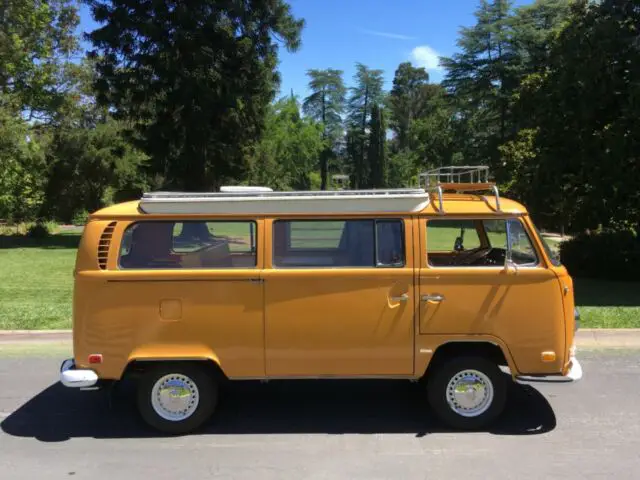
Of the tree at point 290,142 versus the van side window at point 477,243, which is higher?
the tree at point 290,142

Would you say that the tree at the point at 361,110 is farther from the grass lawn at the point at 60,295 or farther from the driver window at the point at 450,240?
the driver window at the point at 450,240

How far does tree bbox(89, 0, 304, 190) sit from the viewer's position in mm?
25016

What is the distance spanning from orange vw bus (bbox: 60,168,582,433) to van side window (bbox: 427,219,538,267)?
0.03 meters

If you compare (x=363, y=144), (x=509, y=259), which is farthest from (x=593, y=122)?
(x=363, y=144)

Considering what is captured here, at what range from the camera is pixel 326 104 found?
83.8 meters

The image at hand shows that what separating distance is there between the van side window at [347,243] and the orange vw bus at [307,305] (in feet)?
0.04

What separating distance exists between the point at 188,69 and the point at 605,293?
19717mm

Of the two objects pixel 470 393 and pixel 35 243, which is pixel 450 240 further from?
pixel 35 243

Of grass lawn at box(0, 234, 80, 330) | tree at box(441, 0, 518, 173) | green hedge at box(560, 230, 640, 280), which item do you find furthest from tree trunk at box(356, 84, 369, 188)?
green hedge at box(560, 230, 640, 280)

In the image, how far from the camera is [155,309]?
4695 mm

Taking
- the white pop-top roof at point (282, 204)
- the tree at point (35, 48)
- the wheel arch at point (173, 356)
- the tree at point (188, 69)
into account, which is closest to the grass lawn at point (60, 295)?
the white pop-top roof at point (282, 204)

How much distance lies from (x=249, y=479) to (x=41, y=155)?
31135mm

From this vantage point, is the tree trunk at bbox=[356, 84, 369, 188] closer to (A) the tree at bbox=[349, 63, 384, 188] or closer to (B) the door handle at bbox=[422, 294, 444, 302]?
(A) the tree at bbox=[349, 63, 384, 188]

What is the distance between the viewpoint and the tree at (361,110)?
269 feet
